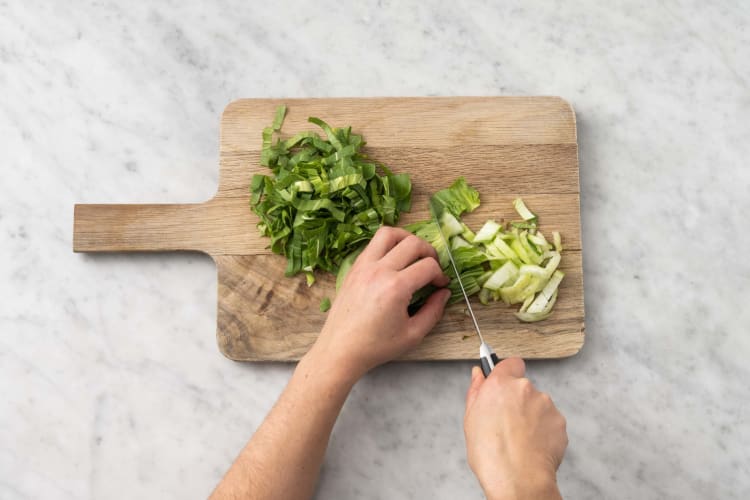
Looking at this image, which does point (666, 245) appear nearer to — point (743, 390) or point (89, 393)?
point (743, 390)

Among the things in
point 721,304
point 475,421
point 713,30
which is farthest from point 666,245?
point 475,421

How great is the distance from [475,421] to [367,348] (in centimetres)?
36

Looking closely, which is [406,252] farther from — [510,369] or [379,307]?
[510,369]

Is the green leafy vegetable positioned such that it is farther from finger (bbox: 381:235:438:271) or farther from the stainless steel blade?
the stainless steel blade

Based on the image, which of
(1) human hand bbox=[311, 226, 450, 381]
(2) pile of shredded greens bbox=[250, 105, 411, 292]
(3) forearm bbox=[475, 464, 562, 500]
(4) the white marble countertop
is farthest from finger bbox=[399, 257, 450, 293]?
(3) forearm bbox=[475, 464, 562, 500]

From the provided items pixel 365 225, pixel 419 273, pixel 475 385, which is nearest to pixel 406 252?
pixel 419 273

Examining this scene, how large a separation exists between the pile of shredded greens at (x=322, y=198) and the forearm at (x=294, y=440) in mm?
304

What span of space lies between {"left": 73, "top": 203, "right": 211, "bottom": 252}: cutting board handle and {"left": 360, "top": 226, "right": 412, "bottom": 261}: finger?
1.76ft

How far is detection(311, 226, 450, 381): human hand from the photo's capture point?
178 cm

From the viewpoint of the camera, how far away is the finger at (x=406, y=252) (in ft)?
5.90

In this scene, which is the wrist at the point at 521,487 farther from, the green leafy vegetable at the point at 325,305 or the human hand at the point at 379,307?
the green leafy vegetable at the point at 325,305

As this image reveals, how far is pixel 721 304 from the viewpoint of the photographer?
207cm

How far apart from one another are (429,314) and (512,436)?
1.39ft

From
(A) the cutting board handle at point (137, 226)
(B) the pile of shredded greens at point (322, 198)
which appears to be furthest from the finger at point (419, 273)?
(A) the cutting board handle at point (137, 226)
